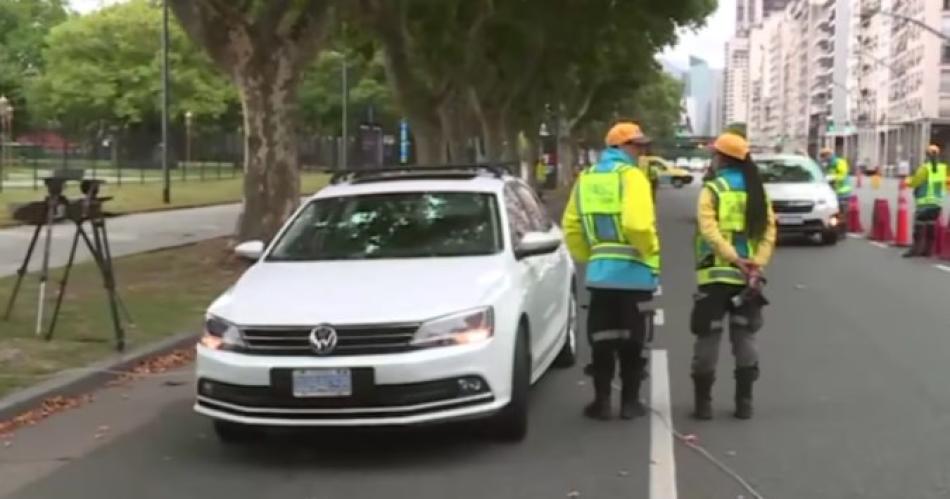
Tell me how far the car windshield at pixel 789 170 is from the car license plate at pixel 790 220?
968 mm

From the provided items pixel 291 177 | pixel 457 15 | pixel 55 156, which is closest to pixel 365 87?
pixel 55 156

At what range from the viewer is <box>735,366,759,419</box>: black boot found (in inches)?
316

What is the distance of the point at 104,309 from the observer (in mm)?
12922

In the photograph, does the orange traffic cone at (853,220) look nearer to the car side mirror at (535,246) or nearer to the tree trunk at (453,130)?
the tree trunk at (453,130)

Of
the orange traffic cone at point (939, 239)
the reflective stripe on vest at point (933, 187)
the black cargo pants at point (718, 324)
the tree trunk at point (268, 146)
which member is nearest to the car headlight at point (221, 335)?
the black cargo pants at point (718, 324)

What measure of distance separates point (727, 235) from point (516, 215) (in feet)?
5.15

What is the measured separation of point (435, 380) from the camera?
6.77m

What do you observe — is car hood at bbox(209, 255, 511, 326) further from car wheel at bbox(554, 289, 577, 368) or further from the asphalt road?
car wheel at bbox(554, 289, 577, 368)

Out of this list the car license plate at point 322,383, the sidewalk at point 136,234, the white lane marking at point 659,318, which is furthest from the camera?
the sidewalk at point 136,234

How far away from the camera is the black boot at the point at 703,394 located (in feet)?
26.4

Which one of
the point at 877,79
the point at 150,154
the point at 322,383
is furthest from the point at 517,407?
the point at 877,79

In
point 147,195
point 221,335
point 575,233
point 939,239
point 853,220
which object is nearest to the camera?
point 221,335

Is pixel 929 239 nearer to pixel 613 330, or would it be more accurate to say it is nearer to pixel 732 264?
pixel 732 264

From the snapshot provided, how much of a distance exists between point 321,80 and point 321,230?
7297 cm
